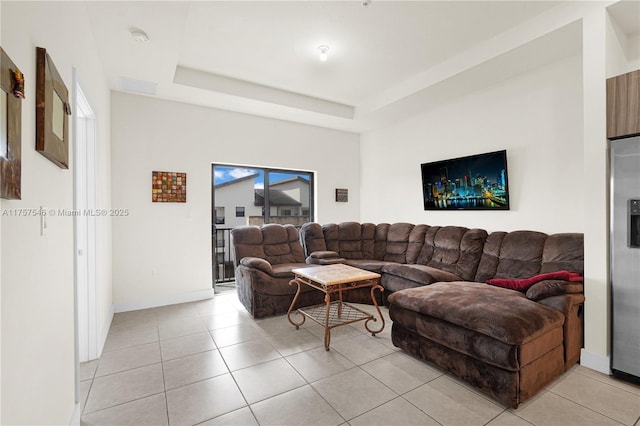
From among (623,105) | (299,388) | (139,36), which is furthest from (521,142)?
(139,36)

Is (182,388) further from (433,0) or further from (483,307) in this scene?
(433,0)

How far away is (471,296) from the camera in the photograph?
8.00 feet

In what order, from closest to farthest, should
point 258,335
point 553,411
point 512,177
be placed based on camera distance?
point 553,411 < point 258,335 < point 512,177

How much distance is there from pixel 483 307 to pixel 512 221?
1.98 m

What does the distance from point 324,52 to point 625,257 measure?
3.31 meters

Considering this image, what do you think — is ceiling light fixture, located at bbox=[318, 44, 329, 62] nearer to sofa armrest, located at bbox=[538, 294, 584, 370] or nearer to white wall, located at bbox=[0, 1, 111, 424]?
white wall, located at bbox=[0, 1, 111, 424]

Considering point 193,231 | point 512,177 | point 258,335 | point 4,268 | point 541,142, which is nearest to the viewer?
point 4,268

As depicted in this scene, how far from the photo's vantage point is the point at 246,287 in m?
3.71

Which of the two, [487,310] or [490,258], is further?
[490,258]

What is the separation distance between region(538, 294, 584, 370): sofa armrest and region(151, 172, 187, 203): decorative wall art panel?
430 centimetres

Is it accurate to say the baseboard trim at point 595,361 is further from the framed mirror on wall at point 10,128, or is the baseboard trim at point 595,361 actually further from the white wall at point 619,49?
the framed mirror on wall at point 10,128

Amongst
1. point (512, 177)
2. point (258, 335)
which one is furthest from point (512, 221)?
point (258, 335)

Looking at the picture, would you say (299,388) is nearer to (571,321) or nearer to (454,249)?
(571,321)

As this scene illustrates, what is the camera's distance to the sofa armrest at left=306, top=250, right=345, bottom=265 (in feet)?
13.8
